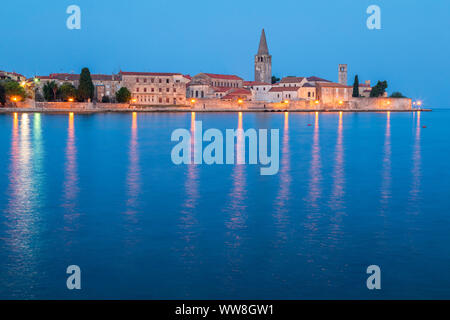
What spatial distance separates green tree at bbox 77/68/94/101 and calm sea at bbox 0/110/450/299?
33976 mm

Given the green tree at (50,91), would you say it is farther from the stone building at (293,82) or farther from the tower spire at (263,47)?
the tower spire at (263,47)

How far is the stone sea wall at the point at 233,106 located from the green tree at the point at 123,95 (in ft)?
1.81

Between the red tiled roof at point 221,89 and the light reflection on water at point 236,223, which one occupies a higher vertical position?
the red tiled roof at point 221,89

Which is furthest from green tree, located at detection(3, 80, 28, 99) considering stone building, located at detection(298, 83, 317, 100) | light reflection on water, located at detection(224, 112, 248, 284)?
light reflection on water, located at detection(224, 112, 248, 284)

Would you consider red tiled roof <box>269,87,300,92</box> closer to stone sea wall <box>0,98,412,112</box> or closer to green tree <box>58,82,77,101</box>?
stone sea wall <box>0,98,412,112</box>

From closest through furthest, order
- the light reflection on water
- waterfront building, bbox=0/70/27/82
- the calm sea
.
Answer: the calm sea → the light reflection on water → waterfront building, bbox=0/70/27/82

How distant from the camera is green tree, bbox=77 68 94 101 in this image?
4809 centimetres

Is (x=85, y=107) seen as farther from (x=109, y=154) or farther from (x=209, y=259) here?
(x=209, y=259)

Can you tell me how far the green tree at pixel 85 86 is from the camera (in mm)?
48094

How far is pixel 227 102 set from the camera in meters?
65.3

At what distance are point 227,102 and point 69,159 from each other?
4889cm

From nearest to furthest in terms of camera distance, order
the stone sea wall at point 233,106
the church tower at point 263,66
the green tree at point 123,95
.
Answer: the stone sea wall at point 233,106 → the green tree at point 123,95 → the church tower at point 263,66

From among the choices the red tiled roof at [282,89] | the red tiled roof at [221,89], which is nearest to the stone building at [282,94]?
the red tiled roof at [282,89]
